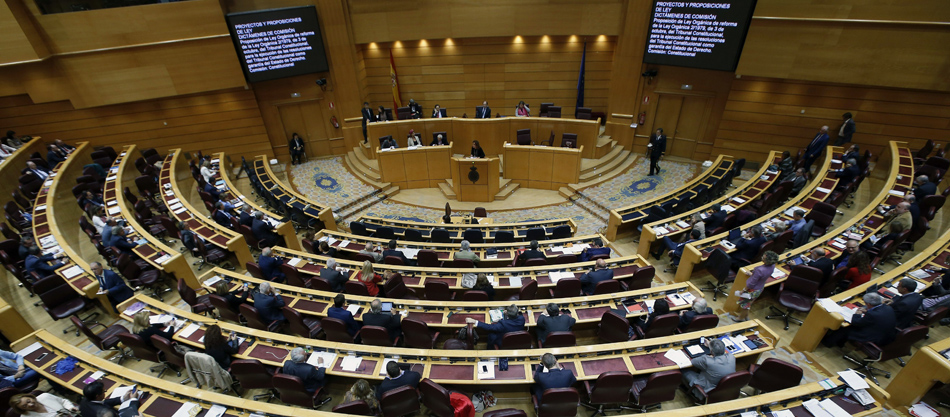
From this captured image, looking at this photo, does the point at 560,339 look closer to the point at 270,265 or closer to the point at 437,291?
the point at 437,291

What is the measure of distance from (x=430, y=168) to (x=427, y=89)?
15.1 feet

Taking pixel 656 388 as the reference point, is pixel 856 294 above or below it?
above

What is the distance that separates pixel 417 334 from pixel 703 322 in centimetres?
430

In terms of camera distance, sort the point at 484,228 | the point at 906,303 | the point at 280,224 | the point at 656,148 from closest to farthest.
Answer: the point at 906,303 → the point at 280,224 → the point at 484,228 → the point at 656,148

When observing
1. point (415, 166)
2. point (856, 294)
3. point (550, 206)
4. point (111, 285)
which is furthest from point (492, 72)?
point (111, 285)

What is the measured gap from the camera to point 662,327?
615 centimetres

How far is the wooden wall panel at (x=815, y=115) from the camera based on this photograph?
11117 millimetres

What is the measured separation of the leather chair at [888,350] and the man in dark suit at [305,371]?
7.76m

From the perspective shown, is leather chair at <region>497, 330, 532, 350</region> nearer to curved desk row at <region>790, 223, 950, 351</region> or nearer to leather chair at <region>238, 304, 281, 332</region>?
leather chair at <region>238, 304, 281, 332</region>

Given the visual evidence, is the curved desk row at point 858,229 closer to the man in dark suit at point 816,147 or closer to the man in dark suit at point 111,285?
the man in dark suit at point 816,147

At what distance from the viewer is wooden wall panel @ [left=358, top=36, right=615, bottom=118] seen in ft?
50.9

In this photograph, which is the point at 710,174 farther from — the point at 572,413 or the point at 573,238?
the point at 572,413

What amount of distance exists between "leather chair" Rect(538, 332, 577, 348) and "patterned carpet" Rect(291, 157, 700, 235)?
5678 mm

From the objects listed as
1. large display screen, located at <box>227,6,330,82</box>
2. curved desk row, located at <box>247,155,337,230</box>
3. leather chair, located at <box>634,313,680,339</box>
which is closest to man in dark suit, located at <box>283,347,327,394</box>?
leather chair, located at <box>634,313,680,339</box>
